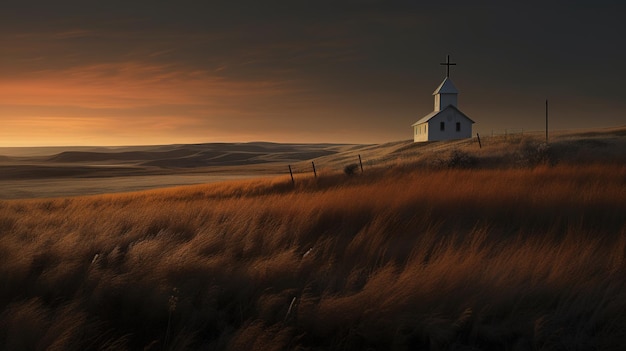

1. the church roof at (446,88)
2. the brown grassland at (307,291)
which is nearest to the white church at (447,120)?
the church roof at (446,88)

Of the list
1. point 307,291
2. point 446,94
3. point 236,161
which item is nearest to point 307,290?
point 307,291

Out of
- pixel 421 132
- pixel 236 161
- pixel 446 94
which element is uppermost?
pixel 446 94

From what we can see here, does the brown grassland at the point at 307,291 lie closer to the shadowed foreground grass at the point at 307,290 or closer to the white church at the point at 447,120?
the shadowed foreground grass at the point at 307,290

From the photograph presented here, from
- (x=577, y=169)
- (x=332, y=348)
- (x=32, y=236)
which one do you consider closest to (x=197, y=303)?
(x=332, y=348)

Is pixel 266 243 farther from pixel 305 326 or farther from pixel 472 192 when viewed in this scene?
pixel 472 192

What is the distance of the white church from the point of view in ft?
192

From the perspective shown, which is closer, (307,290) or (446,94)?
(307,290)

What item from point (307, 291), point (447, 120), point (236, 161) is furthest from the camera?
point (236, 161)

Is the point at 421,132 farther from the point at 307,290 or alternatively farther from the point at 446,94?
the point at 307,290

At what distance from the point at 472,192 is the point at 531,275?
18.2ft

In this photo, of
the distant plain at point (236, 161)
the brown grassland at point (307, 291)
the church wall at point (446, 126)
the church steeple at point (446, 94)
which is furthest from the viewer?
the church steeple at point (446, 94)

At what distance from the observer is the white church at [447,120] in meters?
58.4

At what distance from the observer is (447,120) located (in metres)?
58.5

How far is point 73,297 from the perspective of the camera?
5.05 metres
